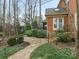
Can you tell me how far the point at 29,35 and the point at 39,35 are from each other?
2.76 meters

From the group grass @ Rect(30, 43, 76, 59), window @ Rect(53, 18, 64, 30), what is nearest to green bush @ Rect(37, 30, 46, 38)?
window @ Rect(53, 18, 64, 30)

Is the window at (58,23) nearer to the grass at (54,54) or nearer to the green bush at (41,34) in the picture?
the green bush at (41,34)

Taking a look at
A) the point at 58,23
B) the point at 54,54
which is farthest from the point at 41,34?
the point at 54,54

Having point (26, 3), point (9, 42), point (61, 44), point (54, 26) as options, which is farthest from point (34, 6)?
point (61, 44)

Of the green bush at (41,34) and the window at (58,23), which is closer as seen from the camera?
the window at (58,23)

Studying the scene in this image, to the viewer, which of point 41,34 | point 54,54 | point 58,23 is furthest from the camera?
point 41,34

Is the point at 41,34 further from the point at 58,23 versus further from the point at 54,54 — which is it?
the point at 54,54

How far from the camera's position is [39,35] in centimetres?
3161

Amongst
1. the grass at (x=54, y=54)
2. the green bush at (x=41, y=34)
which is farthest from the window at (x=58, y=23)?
the grass at (x=54, y=54)

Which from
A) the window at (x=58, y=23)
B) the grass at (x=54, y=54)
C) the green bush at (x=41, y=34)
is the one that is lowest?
the grass at (x=54, y=54)

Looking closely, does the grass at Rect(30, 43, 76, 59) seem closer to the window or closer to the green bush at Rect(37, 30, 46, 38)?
the window

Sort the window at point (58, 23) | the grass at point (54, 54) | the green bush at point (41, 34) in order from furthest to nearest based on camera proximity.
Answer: the green bush at point (41, 34), the window at point (58, 23), the grass at point (54, 54)

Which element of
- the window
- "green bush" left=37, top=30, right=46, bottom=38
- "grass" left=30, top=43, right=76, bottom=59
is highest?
the window

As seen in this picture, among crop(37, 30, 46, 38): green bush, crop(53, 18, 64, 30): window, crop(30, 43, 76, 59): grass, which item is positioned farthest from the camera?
crop(37, 30, 46, 38): green bush
